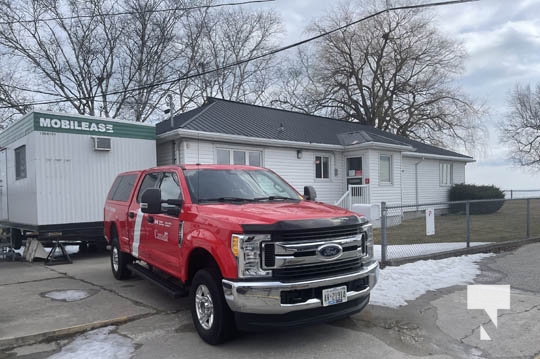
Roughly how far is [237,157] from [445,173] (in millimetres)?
13925

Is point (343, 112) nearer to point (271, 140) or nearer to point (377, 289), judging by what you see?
point (271, 140)

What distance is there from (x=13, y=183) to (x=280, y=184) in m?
8.95

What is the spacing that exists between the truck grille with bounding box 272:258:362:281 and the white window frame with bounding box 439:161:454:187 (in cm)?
1968

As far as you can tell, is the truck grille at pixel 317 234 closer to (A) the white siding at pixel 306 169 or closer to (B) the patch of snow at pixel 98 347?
(B) the patch of snow at pixel 98 347

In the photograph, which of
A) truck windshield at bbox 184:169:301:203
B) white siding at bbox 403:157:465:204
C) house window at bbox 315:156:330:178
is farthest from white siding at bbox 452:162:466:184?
truck windshield at bbox 184:169:301:203

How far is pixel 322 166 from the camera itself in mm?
16781

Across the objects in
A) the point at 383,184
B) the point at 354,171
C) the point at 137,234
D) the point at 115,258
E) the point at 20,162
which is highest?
the point at 20,162

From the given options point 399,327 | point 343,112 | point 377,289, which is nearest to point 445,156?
point 343,112

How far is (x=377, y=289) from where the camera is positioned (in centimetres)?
635

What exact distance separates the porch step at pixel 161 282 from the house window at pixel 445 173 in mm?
19193

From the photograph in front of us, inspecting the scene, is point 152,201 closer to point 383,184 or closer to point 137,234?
point 137,234

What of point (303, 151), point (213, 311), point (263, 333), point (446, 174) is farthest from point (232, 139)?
point (446, 174)

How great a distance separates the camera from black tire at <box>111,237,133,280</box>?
738 cm

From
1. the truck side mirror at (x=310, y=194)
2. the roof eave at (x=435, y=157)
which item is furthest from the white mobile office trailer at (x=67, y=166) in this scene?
the roof eave at (x=435, y=157)
